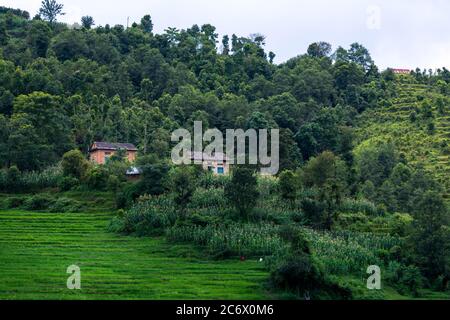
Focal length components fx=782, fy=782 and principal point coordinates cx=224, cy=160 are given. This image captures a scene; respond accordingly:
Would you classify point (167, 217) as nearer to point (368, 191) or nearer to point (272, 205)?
point (272, 205)

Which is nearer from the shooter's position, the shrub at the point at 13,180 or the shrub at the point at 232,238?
the shrub at the point at 232,238

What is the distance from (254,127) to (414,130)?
15.5 metres

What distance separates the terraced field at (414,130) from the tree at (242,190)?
18960 millimetres

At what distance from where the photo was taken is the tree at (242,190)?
1564 inches

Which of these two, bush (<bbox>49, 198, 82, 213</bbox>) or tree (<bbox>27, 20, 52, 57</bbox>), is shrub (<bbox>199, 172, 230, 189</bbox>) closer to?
bush (<bbox>49, 198, 82, 213</bbox>)

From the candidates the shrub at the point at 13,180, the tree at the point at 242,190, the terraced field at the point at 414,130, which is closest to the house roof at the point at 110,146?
the shrub at the point at 13,180

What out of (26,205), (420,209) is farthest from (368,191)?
(26,205)

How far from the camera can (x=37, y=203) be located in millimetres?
43531

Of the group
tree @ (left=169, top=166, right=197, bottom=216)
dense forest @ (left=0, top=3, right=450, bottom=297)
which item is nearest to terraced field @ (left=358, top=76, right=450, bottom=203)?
dense forest @ (left=0, top=3, right=450, bottom=297)

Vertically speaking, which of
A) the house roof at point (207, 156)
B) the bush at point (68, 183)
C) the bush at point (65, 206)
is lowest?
the bush at point (65, 206)

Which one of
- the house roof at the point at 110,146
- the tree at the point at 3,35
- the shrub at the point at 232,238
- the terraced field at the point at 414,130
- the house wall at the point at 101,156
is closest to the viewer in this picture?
the shrub at the point at 232,238

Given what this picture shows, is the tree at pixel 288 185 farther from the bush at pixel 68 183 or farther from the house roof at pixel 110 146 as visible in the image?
the house roof at pixel 110 146

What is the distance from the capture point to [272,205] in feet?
141

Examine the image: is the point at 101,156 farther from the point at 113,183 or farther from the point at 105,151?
the point at 113,183
